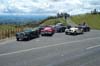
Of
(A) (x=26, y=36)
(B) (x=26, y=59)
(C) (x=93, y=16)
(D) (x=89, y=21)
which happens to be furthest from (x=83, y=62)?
(C) (x=93, y=16)

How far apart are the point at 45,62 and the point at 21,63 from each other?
5.16ft

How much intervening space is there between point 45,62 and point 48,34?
22.8 meters

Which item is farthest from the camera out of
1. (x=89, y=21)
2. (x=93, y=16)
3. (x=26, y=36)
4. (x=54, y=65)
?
(x=93, y=16)

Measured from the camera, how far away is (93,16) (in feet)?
298

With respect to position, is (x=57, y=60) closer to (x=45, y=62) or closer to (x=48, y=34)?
(x=45, y=62)

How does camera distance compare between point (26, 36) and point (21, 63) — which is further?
point (26, 36)

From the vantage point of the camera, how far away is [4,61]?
1681cm

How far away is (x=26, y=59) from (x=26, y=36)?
1488 centimetres

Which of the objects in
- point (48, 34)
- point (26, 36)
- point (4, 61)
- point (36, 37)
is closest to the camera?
point (4, 61)

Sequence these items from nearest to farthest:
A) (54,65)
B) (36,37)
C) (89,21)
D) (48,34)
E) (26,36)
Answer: (54,65) → (26,36) → (36,37) → (48,34) → (89,21)

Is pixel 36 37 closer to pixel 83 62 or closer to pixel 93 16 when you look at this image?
pixel 83 62

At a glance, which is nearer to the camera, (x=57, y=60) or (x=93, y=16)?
(x=57, y=60)

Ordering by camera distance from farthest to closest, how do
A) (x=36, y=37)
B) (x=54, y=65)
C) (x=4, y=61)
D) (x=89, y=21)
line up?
(x=89, y=21) < (x=36, y=37) < (x=4, y=61) < (x=54, y=65)

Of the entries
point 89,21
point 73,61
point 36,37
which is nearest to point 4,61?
point 73,61
